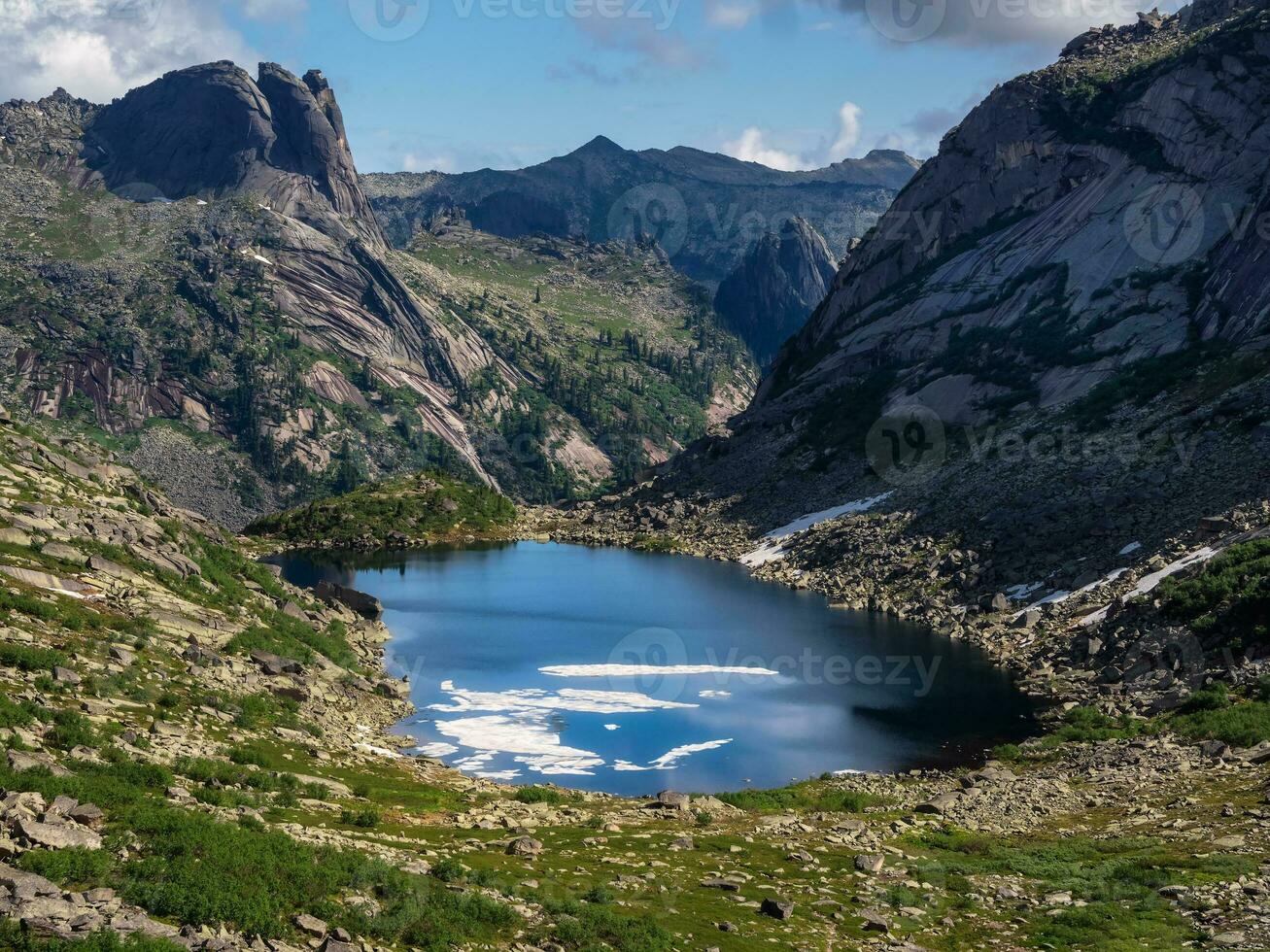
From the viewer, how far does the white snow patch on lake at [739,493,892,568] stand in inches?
6161

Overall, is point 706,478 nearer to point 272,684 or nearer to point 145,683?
point 272,684

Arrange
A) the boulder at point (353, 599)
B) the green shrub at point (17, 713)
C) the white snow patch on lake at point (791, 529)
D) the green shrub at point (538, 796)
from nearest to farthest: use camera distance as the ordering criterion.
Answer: the green shrub at point (17, 713), the green shrub at point (538, 796), the boulder at point (353, 599), the white snow patch on lake at point (791, 529)

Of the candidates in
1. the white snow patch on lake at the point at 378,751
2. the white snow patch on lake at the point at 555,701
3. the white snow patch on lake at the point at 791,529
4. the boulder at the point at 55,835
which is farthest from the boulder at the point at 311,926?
the white snow patch on lake at the point at 791,529

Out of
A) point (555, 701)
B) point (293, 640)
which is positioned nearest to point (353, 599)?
point (555, 701)

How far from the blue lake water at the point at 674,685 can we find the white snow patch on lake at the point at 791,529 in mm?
10892

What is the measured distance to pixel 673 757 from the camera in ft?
241

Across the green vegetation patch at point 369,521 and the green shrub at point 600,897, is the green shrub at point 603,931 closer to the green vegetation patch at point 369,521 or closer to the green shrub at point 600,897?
the green shrub at point 600,897

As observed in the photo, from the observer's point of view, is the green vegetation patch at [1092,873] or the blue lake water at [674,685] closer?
the green vegetation patch at [1092,873]

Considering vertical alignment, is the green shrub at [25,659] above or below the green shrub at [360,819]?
above

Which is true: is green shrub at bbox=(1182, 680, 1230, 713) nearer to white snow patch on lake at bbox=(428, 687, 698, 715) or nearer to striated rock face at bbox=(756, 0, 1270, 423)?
white snow patch on lake at bbox=(428, 687, 698, 715)

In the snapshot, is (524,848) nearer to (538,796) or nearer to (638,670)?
(538,796)

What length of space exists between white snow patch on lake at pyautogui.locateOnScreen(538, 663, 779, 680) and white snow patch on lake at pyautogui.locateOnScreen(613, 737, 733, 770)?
2053cm

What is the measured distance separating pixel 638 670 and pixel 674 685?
5.96 meters

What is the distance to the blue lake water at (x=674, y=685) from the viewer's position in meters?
72.0
